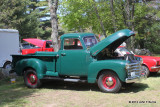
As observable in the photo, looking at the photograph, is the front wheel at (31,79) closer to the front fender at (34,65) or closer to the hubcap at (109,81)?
the front fender at (34,65)

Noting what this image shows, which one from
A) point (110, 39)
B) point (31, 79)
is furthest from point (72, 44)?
point (31, 79)

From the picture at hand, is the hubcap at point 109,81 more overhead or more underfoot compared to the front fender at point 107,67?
more underfoot

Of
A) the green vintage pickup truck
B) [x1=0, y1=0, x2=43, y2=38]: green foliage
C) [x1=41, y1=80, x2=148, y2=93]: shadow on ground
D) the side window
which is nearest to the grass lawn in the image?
[x1=41, y1=80, x2=148, y2=93]: shadow on ground

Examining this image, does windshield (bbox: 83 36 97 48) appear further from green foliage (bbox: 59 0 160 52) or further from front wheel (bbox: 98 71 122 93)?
green foliage (bbox: 59 0 160 52)

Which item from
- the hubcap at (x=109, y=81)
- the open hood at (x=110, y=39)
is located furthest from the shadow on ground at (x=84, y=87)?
the open hood at (x=110, y=39)

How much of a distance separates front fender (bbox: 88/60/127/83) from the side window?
0.88 meters

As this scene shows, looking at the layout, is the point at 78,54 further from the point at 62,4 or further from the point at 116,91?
the point at 62,4

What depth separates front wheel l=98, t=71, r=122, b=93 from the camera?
668 cm

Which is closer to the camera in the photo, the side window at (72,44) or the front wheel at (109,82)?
the front wheel at (109,82)

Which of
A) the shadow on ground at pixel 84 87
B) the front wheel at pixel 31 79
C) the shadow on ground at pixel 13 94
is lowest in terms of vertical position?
the shadow on ground at pixel 13 94

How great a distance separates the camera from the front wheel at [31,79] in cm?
795

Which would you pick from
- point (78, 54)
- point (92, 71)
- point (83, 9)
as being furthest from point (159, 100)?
point (83, 9)

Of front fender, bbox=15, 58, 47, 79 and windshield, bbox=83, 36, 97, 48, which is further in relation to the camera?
front fender, bbox=15, 58, 47, 79

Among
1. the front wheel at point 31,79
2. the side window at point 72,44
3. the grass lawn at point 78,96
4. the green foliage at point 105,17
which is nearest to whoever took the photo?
the grass lawn at point 78,96
